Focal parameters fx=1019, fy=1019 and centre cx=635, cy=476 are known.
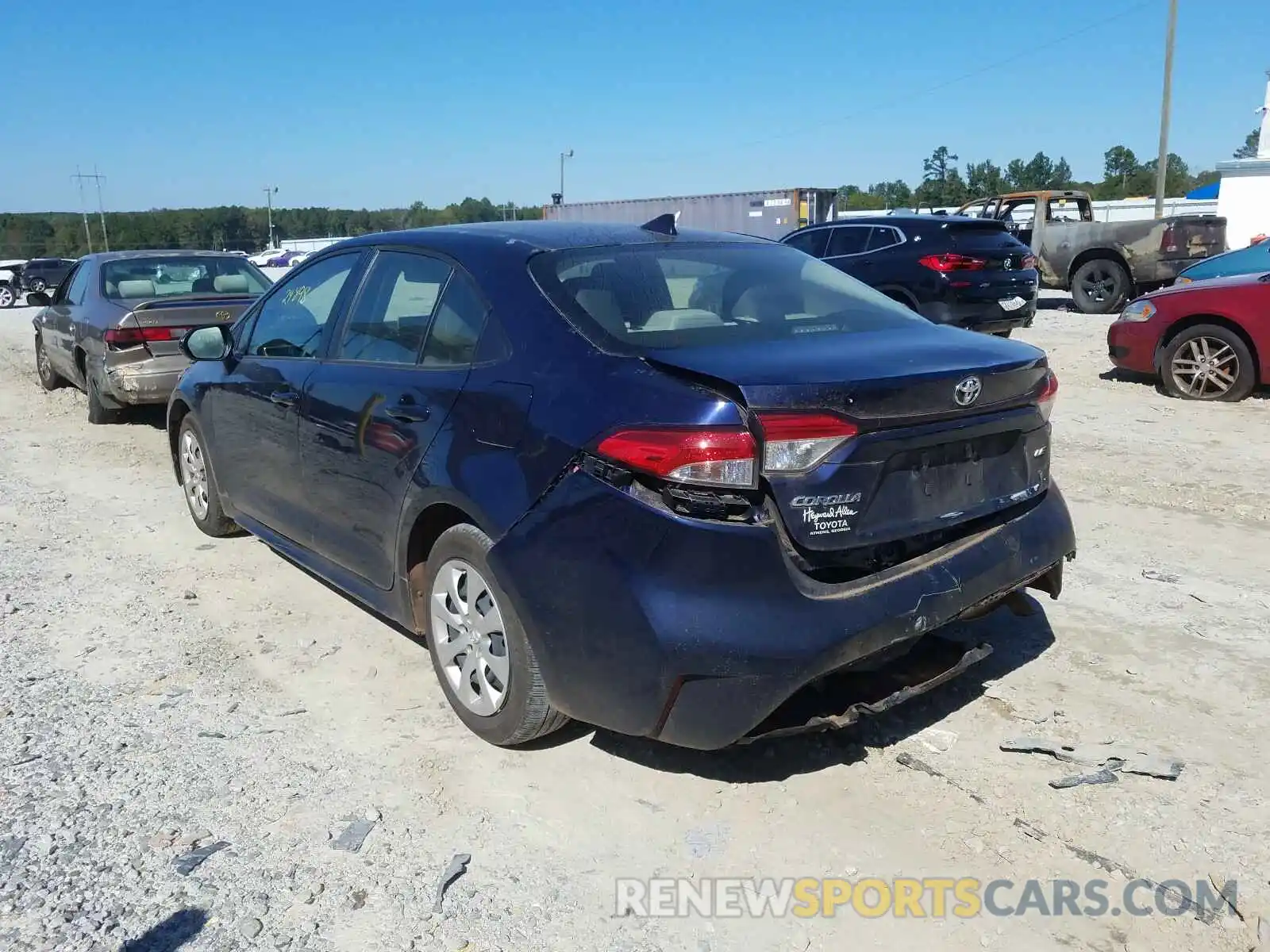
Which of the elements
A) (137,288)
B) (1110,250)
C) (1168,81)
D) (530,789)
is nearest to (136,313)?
(137,288)

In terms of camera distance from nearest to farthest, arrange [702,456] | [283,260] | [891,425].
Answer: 1. [702,456]
2. [891,425]
3. [283,260]

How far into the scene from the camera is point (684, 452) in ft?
9.01

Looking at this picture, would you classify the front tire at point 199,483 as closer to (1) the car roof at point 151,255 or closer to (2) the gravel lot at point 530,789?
(2) the gravel lot at point 530,789

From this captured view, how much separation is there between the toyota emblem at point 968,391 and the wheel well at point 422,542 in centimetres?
163

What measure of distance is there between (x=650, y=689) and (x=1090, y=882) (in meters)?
1.29

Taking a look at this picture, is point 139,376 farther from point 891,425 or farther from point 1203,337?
point 1203,337

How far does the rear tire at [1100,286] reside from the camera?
1664cm

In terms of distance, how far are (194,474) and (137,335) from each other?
3.31 m

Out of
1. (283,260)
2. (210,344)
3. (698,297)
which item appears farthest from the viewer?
(283,260)

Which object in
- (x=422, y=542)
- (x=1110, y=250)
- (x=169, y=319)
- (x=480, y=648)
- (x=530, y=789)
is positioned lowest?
(x=530, y=789)

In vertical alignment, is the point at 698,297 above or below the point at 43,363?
above

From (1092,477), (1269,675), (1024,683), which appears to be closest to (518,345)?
(1024,683)

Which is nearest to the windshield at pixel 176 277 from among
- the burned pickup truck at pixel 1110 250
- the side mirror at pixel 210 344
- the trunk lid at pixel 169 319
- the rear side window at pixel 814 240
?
the trunk lid at pixel 169 319

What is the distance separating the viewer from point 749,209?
37.0m
